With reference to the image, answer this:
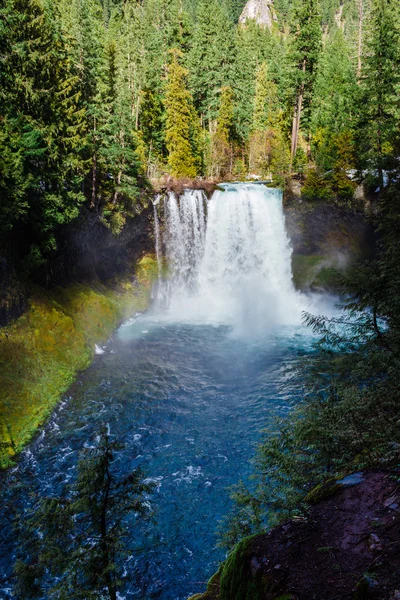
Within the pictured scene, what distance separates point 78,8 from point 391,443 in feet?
92.9

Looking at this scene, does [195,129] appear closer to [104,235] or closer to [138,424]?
[104,235]

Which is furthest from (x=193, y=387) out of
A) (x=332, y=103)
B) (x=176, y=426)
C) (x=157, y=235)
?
(x=332, y=103)

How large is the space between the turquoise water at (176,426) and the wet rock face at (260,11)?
121 meters

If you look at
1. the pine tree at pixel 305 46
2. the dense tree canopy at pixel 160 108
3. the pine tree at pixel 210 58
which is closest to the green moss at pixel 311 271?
the dense tree canopy at pixel 160 108

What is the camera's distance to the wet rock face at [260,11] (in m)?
110

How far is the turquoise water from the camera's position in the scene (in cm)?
933

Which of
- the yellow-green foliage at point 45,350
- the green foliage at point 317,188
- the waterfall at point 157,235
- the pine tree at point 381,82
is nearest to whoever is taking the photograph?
the yellow-green foliage at point 45,350

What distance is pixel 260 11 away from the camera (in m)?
110

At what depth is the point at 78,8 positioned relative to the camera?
75.2 ft

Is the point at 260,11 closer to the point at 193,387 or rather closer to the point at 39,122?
the point at 39,122

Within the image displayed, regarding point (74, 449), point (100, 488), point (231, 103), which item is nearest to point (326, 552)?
point (100, 488)

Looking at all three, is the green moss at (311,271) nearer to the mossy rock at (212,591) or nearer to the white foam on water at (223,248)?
the white foam on water at (223,248)

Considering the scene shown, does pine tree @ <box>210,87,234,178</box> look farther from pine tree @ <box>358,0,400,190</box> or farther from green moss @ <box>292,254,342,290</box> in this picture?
green moss @ <box>292,254,342,290</box>

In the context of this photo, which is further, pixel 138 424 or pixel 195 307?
pixel 195 307
